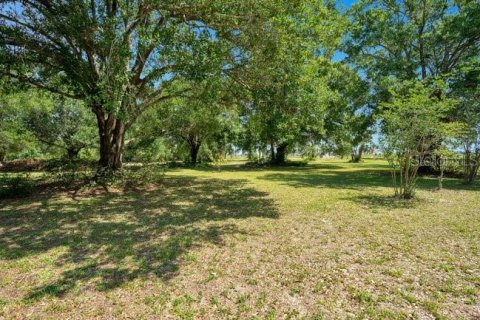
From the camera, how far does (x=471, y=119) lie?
1162 cm

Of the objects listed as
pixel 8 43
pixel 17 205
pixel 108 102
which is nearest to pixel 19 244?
pixel 108 102

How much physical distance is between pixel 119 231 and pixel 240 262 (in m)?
2.93

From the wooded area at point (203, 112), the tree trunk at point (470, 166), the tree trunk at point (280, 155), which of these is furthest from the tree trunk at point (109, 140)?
the tree trunk at point (280, 155)

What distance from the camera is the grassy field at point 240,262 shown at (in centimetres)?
308

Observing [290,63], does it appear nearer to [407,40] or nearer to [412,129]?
[412,129]

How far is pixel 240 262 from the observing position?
4191 millimetres

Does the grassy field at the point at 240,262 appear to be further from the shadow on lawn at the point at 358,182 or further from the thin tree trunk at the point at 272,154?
the thin tree trunk at the point at 272,154

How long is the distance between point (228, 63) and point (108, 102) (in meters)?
3.64

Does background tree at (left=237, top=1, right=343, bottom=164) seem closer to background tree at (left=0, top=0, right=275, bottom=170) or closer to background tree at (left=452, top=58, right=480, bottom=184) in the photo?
background tree at (left=0, top=0, right=275, bottom=170)

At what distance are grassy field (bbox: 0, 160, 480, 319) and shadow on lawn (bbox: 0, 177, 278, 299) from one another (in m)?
0.03

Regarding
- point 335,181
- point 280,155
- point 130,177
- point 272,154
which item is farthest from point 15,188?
point 272,154

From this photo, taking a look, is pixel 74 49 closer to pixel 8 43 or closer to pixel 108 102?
pixel 8 43

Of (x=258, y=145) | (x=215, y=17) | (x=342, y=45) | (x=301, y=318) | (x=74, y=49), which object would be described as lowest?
(x=301, y=318)

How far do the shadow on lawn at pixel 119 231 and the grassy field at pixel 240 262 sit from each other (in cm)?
3
